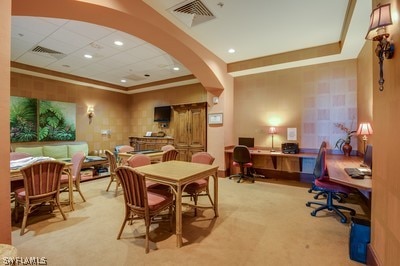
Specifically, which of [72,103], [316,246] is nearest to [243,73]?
[316,246]

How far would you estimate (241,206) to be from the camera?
3330 millimetres

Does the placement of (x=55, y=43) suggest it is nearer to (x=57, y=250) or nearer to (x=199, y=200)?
(x=57, y=250)

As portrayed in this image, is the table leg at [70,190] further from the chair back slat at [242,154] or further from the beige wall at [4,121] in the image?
the chair back slat at [242,154]

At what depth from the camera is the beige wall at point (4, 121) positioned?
4.14 feet

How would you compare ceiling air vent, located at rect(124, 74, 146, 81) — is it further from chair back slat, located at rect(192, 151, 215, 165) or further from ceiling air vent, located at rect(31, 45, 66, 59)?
chair back slat, located at rect(192, 151, 215, 165)

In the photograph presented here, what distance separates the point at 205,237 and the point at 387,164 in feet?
6.39

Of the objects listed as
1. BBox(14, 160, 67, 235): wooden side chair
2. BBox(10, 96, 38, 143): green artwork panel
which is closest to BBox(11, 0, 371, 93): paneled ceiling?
BBox(10, 96, 38, 143): green artwork panel

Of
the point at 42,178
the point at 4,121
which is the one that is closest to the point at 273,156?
the point at 42,178

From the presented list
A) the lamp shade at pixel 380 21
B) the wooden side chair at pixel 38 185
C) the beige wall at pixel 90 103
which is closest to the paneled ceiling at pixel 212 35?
the beige wall at pixel 90 103

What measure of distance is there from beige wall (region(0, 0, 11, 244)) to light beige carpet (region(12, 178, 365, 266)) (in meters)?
0.97

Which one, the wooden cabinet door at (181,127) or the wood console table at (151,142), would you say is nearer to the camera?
the wooden cabinet door at (181,127)

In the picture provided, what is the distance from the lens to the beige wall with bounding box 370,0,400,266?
1387mm

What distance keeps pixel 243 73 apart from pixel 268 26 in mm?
Answer: 1977

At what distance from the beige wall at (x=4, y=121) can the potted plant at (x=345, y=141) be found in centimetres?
531
